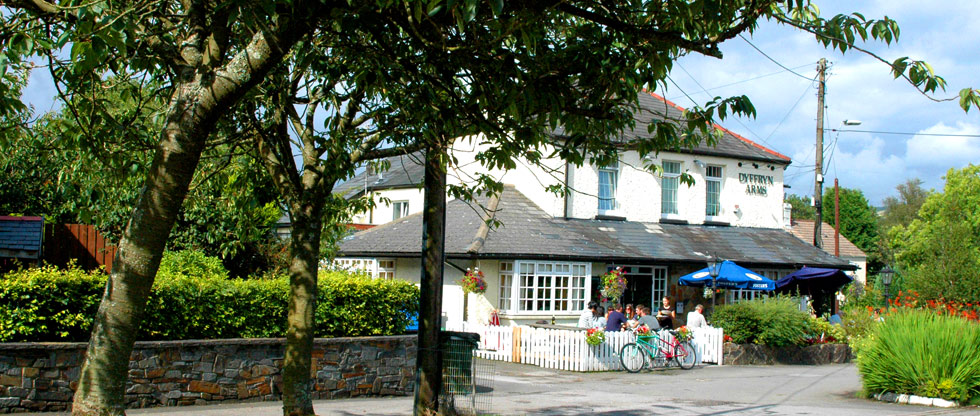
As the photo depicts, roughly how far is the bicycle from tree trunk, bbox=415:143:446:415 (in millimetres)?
10081

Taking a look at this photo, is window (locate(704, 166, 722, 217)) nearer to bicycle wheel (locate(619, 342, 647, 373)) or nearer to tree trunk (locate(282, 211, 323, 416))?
bicycle wheel (locate(619, 342, 647, 373))

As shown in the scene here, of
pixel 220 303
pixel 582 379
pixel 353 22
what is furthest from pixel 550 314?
pixel 353 22

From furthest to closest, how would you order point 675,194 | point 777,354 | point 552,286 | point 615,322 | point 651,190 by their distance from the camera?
point 675,194 → point 651,190 → point 552,286 → point 777,354 → point 615,322

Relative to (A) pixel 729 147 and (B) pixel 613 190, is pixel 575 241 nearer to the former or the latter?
(B) pixel 613 190

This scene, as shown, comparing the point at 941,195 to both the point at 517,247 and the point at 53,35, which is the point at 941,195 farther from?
the point at 53,35

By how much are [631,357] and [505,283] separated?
209 inches

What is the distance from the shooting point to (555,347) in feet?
63.5

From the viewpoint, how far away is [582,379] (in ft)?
57.2

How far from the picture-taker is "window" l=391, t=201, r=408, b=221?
98.8ft

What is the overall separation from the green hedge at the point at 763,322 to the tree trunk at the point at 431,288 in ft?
45.4

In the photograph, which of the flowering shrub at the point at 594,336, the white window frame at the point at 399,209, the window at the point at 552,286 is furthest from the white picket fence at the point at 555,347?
the white window frame at the point at 399,209

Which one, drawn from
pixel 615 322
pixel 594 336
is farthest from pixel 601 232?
pixel 594 336

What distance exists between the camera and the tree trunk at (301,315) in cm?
838

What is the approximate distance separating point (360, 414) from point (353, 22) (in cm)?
579
